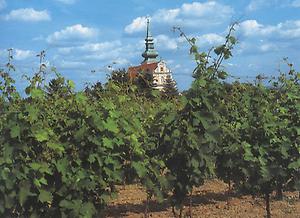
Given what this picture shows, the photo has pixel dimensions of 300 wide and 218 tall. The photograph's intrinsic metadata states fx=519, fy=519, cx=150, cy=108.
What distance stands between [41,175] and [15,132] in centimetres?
44

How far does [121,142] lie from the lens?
4.94 m

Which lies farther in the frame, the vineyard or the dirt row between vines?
the dirt row between vines

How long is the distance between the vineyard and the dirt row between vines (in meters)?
1.77

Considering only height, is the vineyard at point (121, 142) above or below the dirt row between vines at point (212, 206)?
above

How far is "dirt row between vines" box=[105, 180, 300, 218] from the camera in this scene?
8750 mm

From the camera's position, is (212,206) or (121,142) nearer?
(121,142)

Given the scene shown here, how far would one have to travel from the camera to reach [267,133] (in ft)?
21.8

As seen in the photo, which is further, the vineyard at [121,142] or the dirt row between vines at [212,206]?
the dirt row between vines at [212,206]

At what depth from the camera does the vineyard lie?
456 cm

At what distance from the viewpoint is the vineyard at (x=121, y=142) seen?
4559 millimetres

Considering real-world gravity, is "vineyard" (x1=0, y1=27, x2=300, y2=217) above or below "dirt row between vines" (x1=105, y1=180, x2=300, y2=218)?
above

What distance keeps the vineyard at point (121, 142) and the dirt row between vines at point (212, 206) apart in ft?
5.82

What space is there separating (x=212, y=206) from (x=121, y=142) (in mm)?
5123

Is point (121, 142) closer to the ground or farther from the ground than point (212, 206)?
farther from the ground
